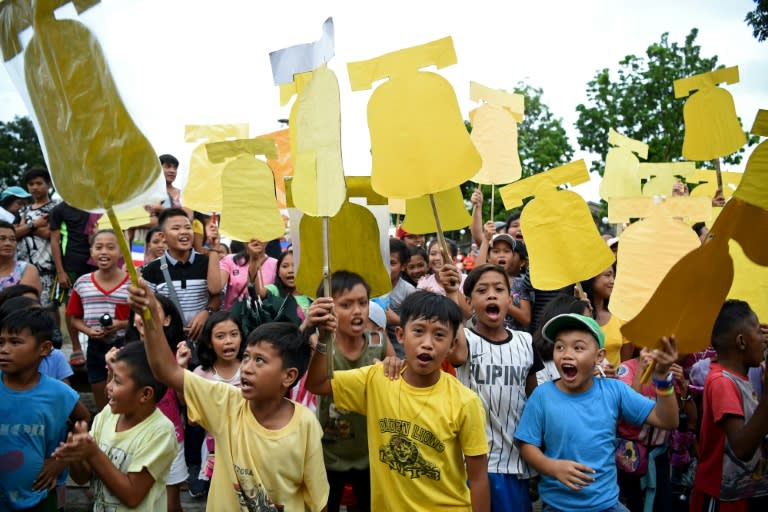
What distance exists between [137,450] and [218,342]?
1124 mm

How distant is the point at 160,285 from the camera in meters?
4.59

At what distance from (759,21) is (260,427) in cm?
450

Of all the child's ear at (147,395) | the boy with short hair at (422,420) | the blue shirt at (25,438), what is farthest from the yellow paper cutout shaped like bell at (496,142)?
the blue shirt at (25,438)

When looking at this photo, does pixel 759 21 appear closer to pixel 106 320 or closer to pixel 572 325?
pixel 572 325

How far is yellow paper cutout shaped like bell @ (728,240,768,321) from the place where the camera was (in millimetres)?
3061

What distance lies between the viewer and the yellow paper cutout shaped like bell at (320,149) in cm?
251

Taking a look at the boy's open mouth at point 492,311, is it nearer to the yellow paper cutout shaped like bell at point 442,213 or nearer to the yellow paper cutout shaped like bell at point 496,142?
the yellow paper cutout shaped like bell at point 442,213

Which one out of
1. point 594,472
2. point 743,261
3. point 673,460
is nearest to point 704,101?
point 743,261

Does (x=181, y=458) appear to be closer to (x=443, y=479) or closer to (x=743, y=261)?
(x=443, y=479)

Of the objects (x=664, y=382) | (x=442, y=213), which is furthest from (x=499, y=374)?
(x=442, y=213)

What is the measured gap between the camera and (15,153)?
136 feet

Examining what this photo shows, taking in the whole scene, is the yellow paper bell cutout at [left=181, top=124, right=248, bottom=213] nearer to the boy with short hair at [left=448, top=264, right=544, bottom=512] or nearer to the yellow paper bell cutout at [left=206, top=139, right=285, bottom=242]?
the yellow paper bell cutout at [left=206, top=139, right=285, bottom=242]

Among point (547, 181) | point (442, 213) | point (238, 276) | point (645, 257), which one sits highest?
point (547, 181)

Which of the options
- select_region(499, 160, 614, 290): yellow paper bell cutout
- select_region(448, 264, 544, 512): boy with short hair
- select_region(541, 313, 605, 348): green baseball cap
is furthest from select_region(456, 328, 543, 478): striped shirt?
select_region(499, 160, 614, 290): yellow paper bell cutout
